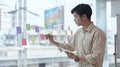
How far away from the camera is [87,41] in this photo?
5.50ft

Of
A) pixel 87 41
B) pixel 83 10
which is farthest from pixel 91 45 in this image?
pixel 83 10

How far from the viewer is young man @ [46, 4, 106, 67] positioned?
5.30 feet

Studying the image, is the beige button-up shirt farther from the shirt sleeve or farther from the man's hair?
the man's hair

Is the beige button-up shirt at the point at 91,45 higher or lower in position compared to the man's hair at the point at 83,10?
lower

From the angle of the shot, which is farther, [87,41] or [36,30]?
[36,30]

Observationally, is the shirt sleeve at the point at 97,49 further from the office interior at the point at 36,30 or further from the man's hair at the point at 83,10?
the office interior at the point at 36,30

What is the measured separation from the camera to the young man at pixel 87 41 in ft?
5.30

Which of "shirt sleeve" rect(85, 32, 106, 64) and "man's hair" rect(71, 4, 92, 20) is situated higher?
"man's hair" rect(71, 4, 92, 20)

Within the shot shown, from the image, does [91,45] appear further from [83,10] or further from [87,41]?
[83,10]

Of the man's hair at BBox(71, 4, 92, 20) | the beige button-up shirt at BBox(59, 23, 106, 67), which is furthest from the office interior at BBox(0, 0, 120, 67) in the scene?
the man's hair at BBox(71, 4, 92, 20)

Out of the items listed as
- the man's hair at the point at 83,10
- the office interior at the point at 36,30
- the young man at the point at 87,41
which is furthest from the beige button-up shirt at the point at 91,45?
the office interior at the point at 36,30

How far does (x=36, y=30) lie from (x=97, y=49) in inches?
90.8

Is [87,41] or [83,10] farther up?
[83,10]

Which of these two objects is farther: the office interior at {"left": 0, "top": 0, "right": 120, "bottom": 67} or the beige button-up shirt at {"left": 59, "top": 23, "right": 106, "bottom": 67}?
the office interior at {"left": 0, "top": 0, "right": 120, "bottom": 67}
